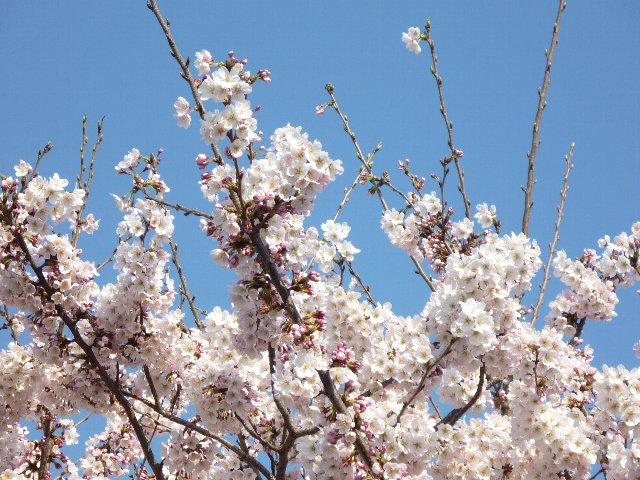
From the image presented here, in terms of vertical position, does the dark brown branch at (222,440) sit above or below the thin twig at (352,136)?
below

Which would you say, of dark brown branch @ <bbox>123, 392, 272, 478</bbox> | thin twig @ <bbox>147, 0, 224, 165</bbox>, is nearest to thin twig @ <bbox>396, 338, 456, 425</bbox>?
dark brown branch @ <bbox>123, 392, 272, 478</bbox>

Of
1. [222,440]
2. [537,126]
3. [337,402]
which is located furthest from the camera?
[537,126]

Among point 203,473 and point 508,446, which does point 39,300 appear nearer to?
point 203,473

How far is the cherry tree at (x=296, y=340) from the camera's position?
420cm

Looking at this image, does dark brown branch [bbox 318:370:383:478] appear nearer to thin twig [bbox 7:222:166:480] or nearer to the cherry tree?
the cherry tree

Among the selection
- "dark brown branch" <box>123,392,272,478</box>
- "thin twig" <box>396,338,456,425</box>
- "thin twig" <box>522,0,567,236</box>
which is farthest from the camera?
"thin twig" <box>522,0,567,236</box>

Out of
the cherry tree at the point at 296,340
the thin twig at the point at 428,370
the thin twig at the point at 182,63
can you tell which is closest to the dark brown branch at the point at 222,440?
the cherry tree at the point at 296,340

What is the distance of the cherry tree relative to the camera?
13.8 feet

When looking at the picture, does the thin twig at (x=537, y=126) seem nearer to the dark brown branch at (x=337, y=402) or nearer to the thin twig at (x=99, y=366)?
the dark brown branch at (x=337, y=402)

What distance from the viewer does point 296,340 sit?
165 inches

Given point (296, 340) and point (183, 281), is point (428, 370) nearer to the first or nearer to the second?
point (296, 340)

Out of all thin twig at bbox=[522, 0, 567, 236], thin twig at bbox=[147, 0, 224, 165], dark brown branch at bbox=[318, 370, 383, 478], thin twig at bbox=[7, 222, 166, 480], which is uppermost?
thin twig at bbox=[522, 0, 567, 236]

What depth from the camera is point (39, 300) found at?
500cm

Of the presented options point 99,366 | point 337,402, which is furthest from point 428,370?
point 99,366
